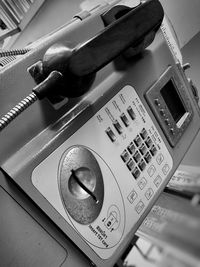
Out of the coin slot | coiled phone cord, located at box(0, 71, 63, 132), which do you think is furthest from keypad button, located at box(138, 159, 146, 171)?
coiled phone cord, located at box(0, 71, 63, 132)

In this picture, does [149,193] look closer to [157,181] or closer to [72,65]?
[157,181]

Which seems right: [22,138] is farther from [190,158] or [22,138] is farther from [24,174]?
[190,158]

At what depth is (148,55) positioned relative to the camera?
0.69 meters

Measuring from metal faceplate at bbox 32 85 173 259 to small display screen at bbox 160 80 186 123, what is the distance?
101 millimetres

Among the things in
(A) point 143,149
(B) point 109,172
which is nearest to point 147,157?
(A) point 143,149

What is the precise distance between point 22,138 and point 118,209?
219mm

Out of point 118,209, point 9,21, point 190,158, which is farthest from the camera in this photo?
point 9,21

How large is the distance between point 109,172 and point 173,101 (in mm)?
314

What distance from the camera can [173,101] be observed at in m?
0.77

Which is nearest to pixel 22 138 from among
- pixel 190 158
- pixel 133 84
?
pixel 133 84

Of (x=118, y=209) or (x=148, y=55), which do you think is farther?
(x=148, y=55)

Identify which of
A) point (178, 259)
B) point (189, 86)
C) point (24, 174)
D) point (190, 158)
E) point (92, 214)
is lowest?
point (190, 158)

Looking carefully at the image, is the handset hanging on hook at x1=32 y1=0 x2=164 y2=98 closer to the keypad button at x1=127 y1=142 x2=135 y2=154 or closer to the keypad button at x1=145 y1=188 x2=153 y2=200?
Answer: the keypad button at x1=127 y1=142 x2=135 y2=154

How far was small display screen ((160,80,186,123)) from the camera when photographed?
739 mm
